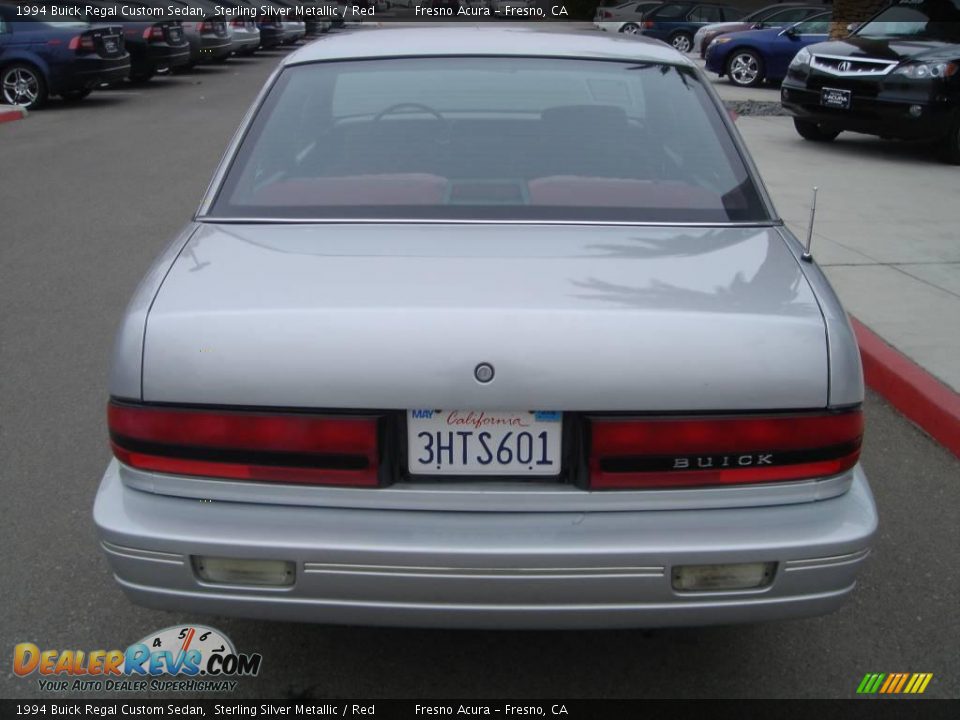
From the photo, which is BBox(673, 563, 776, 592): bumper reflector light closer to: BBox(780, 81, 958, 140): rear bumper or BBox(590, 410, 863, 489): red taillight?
BBox(590, 410, 863, 489): red taillight

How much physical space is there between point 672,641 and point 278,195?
1.79m

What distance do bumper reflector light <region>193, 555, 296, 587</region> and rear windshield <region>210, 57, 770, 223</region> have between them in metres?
1.11

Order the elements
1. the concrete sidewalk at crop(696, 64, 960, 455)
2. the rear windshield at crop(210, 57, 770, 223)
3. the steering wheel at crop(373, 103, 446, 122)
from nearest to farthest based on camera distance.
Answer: the rear windshield at crop(210, 57, 770, 223) < the steering wheel at crop(373, 103, 446, 122) < the concrete sidewalk at crop(696, 64, 960, 455)

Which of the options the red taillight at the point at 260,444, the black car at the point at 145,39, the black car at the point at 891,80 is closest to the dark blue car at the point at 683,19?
the black car at the point at 145,39

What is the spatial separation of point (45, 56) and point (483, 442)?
49.5 ft

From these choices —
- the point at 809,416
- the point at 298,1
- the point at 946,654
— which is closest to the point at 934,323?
the point at 946,654

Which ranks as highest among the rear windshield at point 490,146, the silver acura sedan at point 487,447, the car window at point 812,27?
the rear windshield at point 490,146

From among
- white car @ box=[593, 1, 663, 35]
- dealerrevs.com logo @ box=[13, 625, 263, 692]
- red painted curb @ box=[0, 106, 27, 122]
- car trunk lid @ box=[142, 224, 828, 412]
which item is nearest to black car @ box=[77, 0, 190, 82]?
red painted curb @ box=[0, 106, 27, 122]

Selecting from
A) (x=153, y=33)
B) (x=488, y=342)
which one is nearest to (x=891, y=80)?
(x=488, y=342)

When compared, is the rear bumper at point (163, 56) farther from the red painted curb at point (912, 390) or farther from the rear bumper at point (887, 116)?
the red painted curb at point (912, 390)

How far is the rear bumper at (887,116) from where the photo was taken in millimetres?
10844

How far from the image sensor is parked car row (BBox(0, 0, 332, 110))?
49.4 feet

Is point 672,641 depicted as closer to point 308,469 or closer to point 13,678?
point 308,469

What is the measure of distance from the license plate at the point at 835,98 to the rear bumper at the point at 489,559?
32.9 feet
